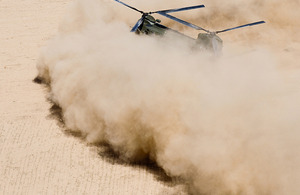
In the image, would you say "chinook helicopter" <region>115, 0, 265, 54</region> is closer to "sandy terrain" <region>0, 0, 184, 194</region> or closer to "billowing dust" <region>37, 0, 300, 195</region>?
"billowing dust" <region>37, 0, 300, 195</region>

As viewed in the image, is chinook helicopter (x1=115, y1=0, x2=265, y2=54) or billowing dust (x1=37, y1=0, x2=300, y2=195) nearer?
billowing dust (x1=37, y1=0, x2=300, y2=195)

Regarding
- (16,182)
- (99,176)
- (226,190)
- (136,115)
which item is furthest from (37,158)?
(226,190)

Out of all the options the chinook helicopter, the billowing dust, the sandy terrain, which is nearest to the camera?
the billowing dust

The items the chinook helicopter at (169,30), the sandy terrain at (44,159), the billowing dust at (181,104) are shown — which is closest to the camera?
the billowing dust at (181,104)

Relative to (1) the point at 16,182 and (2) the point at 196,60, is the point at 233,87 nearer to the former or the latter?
(2) the point at 196,60

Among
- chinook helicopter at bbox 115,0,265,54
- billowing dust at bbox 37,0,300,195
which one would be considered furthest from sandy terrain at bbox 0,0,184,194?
chinook helicopter at bbox 115,0,265,54

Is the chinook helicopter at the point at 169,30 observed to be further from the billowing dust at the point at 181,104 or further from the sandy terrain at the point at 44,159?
the sandy terrain at the point at 44,159

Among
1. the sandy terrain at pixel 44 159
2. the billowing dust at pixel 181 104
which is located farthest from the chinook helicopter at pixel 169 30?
the sandy terrain at pixel 44 159
